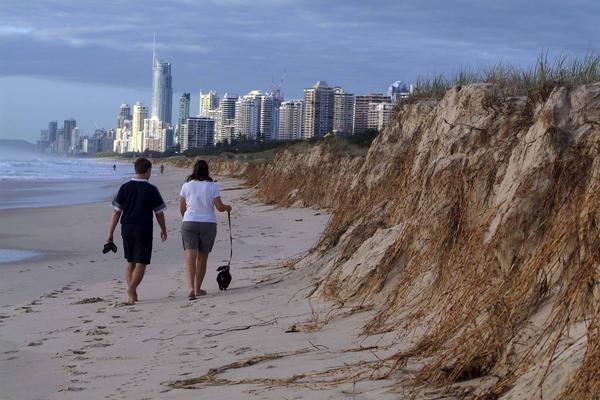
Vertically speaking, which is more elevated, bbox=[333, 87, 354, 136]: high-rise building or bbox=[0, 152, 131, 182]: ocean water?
bbox=[333, 87, 354, 136]: high-rise building

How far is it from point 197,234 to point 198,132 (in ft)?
556

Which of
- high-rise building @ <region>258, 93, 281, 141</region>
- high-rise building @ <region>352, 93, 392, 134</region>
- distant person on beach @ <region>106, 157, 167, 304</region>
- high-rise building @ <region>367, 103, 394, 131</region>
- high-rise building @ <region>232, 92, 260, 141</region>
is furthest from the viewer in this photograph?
high-rise building @ <region>232, 92, 260, 141</region>

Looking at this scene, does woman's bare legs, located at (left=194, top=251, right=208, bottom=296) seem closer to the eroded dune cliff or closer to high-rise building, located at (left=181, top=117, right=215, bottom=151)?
the eroded dune cliff

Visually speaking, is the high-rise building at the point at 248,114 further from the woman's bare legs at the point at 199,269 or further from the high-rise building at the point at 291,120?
the woman's bare legs at the point at 199,269

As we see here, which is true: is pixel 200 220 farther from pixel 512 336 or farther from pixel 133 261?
pixel 512 336

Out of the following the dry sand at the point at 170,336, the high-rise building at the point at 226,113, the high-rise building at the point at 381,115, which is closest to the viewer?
the dry sand at the point at 170,336

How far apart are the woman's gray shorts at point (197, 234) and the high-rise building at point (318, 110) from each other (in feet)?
231

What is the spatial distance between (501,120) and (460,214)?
119 centimetres

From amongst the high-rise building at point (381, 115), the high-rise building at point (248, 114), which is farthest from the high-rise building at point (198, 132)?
the high-rise building at point (381, 115)

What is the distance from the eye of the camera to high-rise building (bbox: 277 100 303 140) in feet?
348

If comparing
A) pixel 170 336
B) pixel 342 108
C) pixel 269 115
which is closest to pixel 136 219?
pixel 170 336

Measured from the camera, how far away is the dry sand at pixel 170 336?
16.3 ft

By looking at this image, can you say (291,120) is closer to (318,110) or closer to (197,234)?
(318,110)

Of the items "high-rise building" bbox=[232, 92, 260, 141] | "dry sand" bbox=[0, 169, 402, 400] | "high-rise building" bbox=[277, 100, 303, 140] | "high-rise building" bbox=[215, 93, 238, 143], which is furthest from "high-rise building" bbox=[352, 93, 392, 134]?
"high-rise building" bbox=[215, 93, 238, 143]
